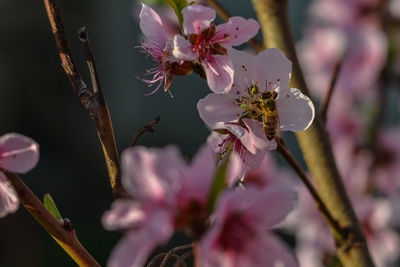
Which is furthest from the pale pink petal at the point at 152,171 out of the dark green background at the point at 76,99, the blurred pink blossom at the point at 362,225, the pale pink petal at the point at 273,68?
the dark green background at the point at 76,99

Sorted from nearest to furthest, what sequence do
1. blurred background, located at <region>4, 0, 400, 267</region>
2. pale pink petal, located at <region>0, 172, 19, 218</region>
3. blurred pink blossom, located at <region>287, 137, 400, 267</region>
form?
pale pink petal, located at <region>0, 172, 19, 218</region> → blurred pink blossom, located at <region>287, 137, 400, 267</region> → blurred background, located at <region>4, 0, 400, 267</region>

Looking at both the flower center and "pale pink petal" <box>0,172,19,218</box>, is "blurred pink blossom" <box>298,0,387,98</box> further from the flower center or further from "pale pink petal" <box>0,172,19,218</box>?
"pale pink petal" <box>0,172,19,218</box>

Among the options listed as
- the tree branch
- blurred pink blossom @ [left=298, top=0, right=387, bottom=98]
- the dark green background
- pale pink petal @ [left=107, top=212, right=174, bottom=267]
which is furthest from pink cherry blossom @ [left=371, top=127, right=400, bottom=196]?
the dark green background

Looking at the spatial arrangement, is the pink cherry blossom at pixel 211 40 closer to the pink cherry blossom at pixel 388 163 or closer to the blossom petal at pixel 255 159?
the blossom petal at pixel 255 159

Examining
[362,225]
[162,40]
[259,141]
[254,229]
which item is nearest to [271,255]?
[254,229]

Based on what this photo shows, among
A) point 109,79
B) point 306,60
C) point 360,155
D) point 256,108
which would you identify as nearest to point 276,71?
point 256,108

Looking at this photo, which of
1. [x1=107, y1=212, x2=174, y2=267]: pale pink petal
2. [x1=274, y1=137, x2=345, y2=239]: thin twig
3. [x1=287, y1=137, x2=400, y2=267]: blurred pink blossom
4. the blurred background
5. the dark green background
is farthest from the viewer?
the dark green background
